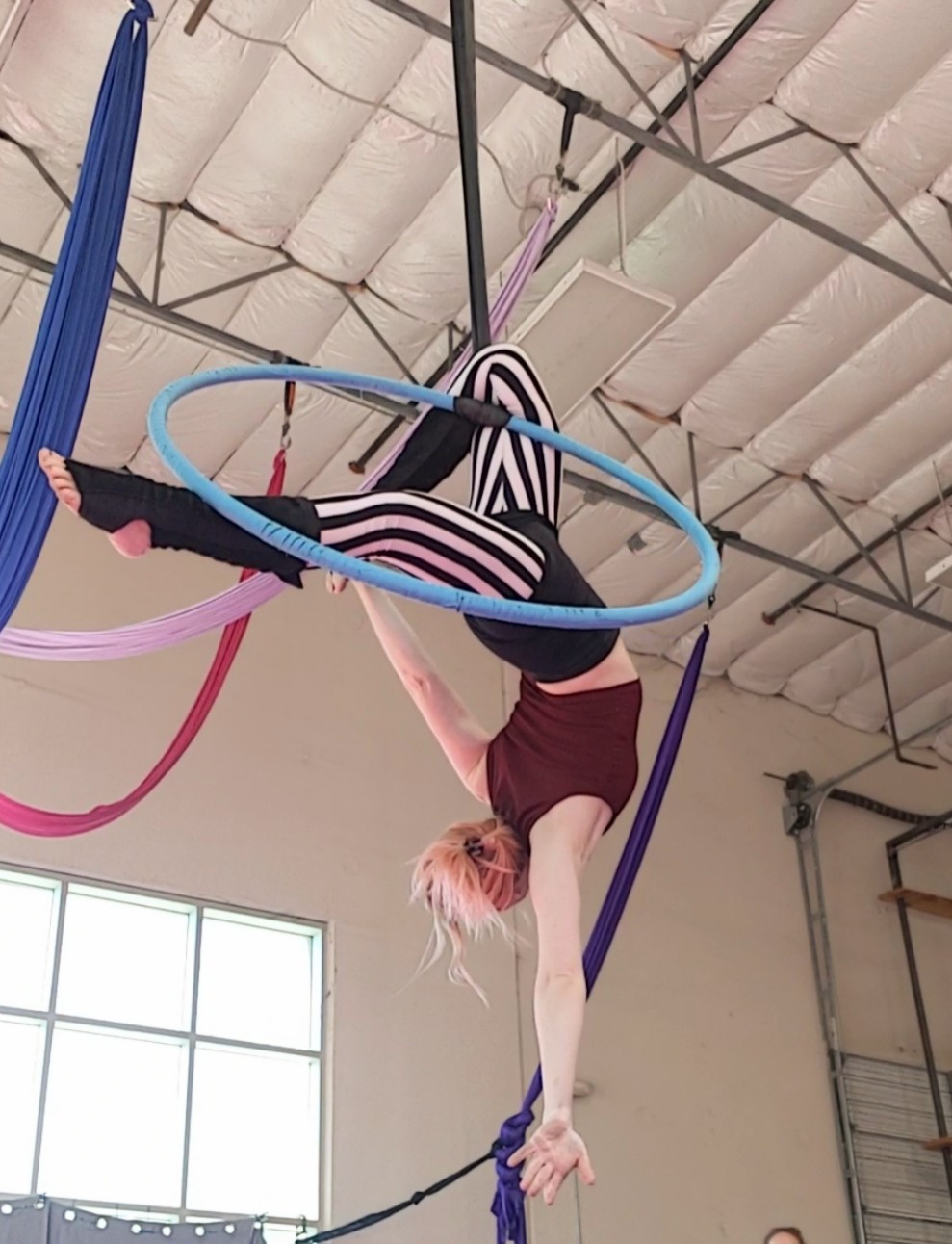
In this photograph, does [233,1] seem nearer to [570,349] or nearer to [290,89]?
[290,89]

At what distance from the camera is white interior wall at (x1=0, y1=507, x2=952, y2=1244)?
5527mm

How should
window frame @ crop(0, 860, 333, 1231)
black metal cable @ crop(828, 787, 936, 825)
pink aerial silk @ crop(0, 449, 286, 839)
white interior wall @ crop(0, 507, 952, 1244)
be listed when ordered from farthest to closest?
black metal cable @ crop(828, 787, 936, 825) → white interior wall @ crop(0, 507, 952, 1244) → window frame @ crop(0, 860, 333, 1231) → pink aerial silk @ crop(0, 449, 286, 839)

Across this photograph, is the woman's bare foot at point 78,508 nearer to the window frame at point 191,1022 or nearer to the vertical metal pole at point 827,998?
the window frame at point 191,1022

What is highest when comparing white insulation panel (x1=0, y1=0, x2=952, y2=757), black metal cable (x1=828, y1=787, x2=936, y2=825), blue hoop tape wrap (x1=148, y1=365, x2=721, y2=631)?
white insulation panel (x1=0, y1=0, x2=952, y2=757)

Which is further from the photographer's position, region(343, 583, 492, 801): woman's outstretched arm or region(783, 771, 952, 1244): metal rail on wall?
region(783, 771, 952, 1244): metal rail on wall

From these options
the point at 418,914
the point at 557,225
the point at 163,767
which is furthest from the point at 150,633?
the point at 418,914

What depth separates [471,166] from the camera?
10.2ft

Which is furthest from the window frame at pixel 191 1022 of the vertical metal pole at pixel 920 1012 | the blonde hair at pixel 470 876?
the vertical metal pole at pixel 920 1012

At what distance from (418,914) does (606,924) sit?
2.79 metres

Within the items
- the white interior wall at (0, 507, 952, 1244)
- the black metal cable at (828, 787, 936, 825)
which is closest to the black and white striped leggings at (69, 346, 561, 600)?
the white interior wall at (0, 507, 952, 1244)

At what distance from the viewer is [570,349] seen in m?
4.73

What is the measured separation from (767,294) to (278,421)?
6.40ft

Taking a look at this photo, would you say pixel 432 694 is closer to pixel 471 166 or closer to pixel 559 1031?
pixel 559 1031

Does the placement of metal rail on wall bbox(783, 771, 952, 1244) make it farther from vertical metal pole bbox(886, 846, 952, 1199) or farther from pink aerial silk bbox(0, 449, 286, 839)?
pink aerial silk bbox(0, 449, 286, 839)
